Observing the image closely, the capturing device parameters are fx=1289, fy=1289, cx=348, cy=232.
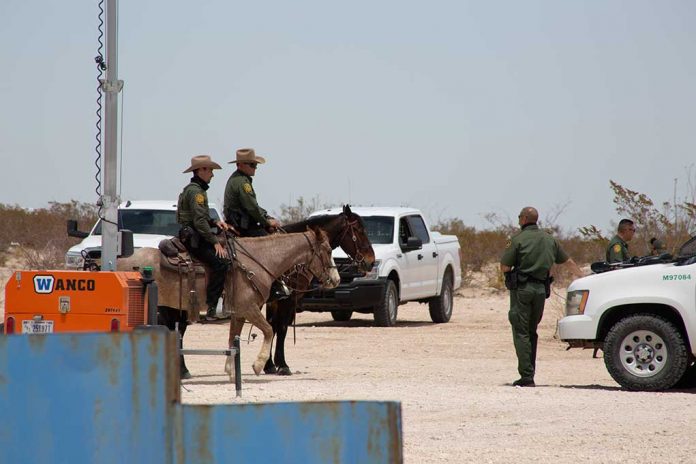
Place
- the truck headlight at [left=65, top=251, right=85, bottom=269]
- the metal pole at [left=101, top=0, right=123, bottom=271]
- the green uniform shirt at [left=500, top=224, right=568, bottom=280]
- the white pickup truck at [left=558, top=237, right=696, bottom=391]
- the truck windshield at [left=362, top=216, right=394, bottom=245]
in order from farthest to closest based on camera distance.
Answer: the truck windshield at [left=362, top=216, right=394, bottom=245], the truck headlight at [left=65, top=251, right=85, bottom=269], the green uniform shirt at [left=500, top=224, right=568, bottom=280], the white pickup truck at [left=558, top=237, right=696, bottom=391], the metal pole at [left=101, top=0, right=123, bottom=271]

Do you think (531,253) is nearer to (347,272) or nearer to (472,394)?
(472,394)

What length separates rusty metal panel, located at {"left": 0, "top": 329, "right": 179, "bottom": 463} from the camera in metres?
3.88

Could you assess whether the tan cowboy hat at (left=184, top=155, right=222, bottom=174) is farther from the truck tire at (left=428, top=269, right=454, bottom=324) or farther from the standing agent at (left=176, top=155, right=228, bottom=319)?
the truck tire at (left=428, top=269, right=454, bottom=324)

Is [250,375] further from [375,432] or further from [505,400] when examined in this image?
[375,432]

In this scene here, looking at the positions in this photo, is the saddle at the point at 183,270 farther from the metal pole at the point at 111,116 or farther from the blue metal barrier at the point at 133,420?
the blue metal barrier at the point at 133,420

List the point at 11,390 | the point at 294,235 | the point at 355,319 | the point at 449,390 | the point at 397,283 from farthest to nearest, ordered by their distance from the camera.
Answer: the point at 355,319 → the point at 397,283 → the point at 294,235 → the point at 449,390 → the point at 11,390

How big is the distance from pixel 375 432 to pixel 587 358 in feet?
47.4

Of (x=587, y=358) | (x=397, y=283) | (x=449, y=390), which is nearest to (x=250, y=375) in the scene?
(x=449, y=390)

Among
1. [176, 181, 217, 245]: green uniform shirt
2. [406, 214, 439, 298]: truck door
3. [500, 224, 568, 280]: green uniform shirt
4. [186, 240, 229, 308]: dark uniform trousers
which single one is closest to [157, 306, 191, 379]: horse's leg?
[186, 240, 229, 308]: dark uniform trousers

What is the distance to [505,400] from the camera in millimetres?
12156

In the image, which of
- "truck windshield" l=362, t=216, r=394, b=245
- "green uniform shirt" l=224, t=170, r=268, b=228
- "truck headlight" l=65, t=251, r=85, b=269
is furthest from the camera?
"truck windshield" l=362, t=216, r=394, b=245

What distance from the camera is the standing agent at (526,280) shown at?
13672 mm

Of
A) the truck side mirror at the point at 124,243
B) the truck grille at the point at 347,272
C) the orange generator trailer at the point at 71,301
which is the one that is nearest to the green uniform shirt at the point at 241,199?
the truck side mirror at the point at 124,243

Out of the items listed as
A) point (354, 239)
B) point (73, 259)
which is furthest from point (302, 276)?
point (73, 259)
